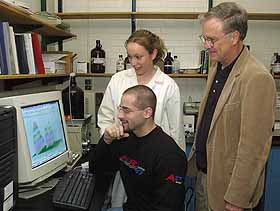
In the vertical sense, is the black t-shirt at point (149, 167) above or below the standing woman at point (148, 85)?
below

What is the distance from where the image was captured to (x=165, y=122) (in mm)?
2203

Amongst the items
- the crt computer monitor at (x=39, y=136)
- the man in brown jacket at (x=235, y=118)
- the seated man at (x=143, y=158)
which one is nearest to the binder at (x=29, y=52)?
the crt computer monitor at (x=39, y=136)

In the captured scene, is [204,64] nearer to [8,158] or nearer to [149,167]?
[149,167]

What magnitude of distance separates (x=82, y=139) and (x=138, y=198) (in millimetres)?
914

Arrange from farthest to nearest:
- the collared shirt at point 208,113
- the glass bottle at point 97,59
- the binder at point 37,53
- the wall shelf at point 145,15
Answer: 1. the glass bottle at point 97,59
2. the wall shelf at point 145,15
3. the binder at point 37,53
4. the collared shirt at point 208,113

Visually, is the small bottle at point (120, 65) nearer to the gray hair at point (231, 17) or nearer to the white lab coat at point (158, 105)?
the white lab coat at point (158, 105)

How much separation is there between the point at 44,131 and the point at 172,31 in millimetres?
2233

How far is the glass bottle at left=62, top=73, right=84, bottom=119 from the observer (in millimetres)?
2752

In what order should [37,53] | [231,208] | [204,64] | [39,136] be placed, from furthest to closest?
[204,64] < [37,53] < [39,136] < [231,208]

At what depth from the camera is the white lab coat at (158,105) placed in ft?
7.10

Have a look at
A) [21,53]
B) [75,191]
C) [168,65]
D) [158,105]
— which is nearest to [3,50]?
[21,53]

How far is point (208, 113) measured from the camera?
1799 mm

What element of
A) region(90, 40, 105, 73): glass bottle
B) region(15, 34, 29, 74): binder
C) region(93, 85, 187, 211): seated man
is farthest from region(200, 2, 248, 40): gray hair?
region(90, 40, 105, 73): glass bottle

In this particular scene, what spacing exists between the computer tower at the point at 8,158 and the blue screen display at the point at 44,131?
0.18m
